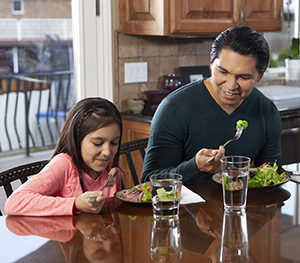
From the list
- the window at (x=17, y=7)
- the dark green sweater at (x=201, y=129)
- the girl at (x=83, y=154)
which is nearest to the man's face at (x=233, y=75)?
the dark green sweater at (x=201, y=129)

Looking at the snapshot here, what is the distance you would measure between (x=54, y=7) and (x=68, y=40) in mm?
224

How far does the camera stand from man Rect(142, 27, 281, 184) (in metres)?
1.65

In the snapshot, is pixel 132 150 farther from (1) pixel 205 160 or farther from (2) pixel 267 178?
(2) pixel 267 178

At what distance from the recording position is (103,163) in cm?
150

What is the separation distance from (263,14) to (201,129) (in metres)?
1.69

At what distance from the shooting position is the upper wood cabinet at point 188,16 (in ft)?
8.86

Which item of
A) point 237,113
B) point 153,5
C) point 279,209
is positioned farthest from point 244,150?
point 153,5

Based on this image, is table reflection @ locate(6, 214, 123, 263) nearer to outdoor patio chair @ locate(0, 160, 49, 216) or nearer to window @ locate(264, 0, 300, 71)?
outdoor patio chair @ locate(0, 160, 49, 216)

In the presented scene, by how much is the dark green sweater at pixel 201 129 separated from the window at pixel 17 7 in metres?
1.30


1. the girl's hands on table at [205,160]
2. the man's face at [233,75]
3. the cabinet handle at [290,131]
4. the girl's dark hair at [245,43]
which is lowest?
the cabinet handle at [290,131]

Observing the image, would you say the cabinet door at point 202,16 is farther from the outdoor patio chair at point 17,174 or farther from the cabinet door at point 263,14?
the outdoor patio chair at point 17,174

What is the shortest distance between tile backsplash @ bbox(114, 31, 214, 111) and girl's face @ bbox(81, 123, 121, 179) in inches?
58.8

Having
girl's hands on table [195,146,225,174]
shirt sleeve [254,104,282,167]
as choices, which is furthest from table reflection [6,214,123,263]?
shirt sleeve [254,104,282,167]

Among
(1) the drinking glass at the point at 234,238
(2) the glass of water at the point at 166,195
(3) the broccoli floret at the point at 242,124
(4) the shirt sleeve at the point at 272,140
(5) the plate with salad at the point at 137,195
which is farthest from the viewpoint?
(4) the shirt sleeve at the point at 272,140
